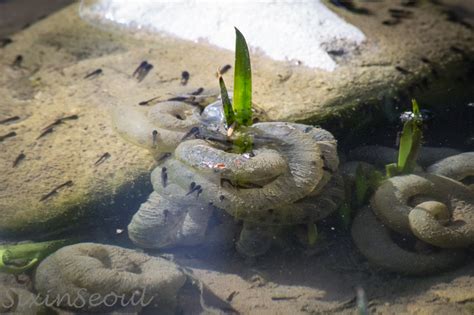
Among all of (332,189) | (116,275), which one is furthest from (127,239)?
(332,189)

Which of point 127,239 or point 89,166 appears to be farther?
point 89,166

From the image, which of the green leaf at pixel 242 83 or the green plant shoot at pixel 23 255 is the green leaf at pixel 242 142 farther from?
the green plant shoot at pixel 23 255

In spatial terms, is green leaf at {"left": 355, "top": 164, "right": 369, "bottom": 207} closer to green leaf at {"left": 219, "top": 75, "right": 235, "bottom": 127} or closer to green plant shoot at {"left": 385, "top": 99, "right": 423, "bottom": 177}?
green plant shoot at {"left": 385, "top": 99, "right": 423, "bottom": 177}

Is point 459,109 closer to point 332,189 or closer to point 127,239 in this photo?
point 332,189

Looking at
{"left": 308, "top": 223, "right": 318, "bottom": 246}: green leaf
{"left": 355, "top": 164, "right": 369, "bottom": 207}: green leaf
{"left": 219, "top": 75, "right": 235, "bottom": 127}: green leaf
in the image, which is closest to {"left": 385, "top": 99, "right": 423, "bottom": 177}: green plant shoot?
{"left": 355, "top": 164, "right": 369, "bottom": 207}: green leaf

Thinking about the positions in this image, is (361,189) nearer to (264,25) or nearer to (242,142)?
(242,142)

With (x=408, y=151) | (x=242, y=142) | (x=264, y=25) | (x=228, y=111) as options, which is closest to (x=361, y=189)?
(x=408, y=151)
